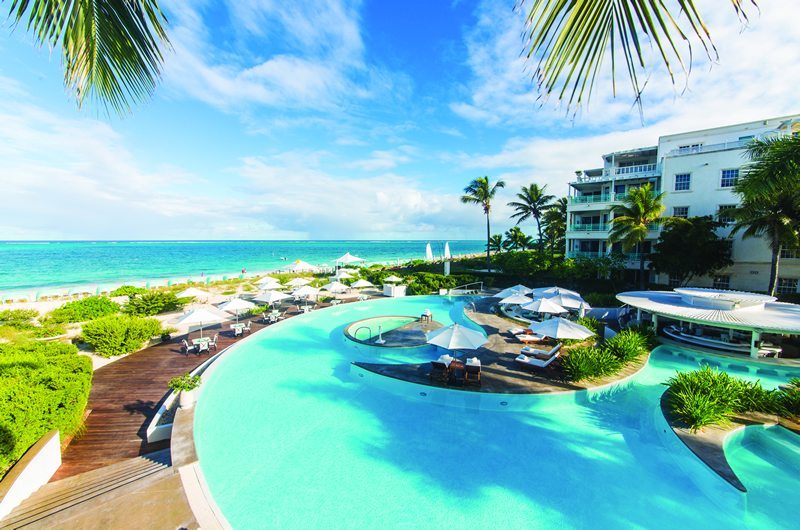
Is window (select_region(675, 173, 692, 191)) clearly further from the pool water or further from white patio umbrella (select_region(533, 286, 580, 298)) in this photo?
the pool water

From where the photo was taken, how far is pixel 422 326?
17.9 metres

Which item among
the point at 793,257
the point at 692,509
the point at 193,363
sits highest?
the point at 793,257

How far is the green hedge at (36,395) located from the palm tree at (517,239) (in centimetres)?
4955

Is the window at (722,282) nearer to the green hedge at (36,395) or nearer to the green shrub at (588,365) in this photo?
the green shrub at (588,365)

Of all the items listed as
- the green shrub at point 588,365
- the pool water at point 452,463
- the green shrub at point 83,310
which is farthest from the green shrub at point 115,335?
the green shrub at point 588,365

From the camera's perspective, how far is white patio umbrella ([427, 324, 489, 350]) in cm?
1123

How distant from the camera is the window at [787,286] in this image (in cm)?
2233

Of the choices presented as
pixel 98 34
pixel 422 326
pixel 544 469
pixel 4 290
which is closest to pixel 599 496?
pixel 544 469

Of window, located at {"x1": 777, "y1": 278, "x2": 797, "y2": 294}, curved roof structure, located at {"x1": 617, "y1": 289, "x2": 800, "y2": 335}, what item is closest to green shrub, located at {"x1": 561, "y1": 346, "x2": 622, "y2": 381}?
curved roof structure, located at {"x1": 617, "y1": 289, "x2": 800, "y2": 335}

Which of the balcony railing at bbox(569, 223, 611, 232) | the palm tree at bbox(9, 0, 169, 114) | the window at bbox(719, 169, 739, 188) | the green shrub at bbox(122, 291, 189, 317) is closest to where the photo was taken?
the palm tree at bbox(9, 0, 169, 114)

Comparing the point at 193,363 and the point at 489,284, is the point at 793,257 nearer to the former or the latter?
the point at 489,284

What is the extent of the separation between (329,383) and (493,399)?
5764 mm

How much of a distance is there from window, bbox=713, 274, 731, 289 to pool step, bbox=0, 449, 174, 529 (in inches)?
1332

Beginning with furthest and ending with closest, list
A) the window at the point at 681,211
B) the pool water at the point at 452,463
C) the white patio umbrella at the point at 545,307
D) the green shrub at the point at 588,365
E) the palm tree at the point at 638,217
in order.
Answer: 1. the window at the point at 681,211
2. the palm tree at the point at 638,217
3. the white patio umbrella at the point at 545,307
4. the green shrub at the point at 588,365
5. the pool water at the point at 452,463
